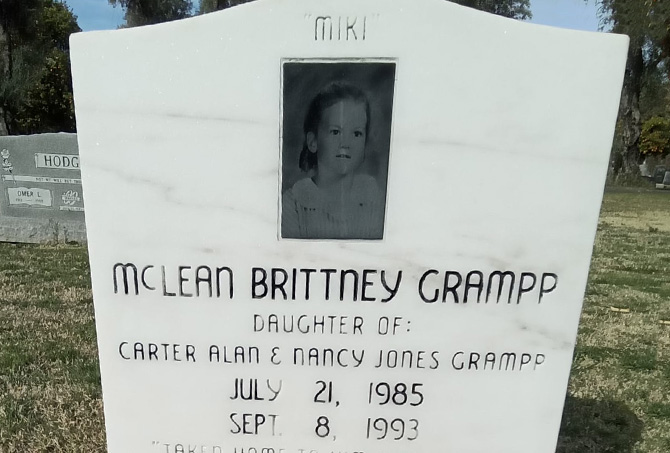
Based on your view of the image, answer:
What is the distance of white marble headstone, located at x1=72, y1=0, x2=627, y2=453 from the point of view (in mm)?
1674

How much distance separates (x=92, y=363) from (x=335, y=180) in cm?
236

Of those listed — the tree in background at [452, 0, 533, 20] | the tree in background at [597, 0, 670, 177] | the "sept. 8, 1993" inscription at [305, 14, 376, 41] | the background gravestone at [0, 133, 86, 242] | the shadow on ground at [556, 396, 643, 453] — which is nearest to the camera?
the "sept. 8, 1993" inscription at [305, 14, 376, 41]

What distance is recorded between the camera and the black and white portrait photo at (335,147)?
1694 millimetres

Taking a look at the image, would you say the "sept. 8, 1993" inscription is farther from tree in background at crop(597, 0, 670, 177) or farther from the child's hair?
tree in background at crop(597, 0, 670, 177)

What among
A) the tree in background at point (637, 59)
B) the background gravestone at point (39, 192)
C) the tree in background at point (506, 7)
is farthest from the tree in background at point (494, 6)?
the background gravestone at point (39, 192)

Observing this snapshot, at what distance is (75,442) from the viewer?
256 centimetres

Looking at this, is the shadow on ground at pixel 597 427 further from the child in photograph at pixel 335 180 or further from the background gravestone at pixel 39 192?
the background gravestone at pixel 39 192

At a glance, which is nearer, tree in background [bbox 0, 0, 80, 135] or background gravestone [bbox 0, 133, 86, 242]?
background gravestone [bbox 0, 133, 86, 242]

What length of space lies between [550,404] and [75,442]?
2.08 metres

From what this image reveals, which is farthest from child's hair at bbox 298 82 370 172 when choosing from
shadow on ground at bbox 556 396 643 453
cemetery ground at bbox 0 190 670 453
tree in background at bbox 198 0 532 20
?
tree in background at bbox 198 0 532 20

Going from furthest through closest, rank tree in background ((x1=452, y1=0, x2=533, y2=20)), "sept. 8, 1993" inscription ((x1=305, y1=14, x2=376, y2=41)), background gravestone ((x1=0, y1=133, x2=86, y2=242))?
tree in background ((x1=452, y1=0, x2=533, y2=20)) → background gravestone ((x1=0, y1=133, x2=86, y2=242)) → "sept. 8, 1993" inscription ((x1=305, y1=14, x2=376, y2=41))

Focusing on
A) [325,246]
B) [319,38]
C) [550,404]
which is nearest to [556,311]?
[550,404]

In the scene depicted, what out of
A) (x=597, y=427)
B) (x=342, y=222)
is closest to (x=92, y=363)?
(x=342, y=222)

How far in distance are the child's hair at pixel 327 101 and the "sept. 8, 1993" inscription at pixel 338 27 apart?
0.14m
